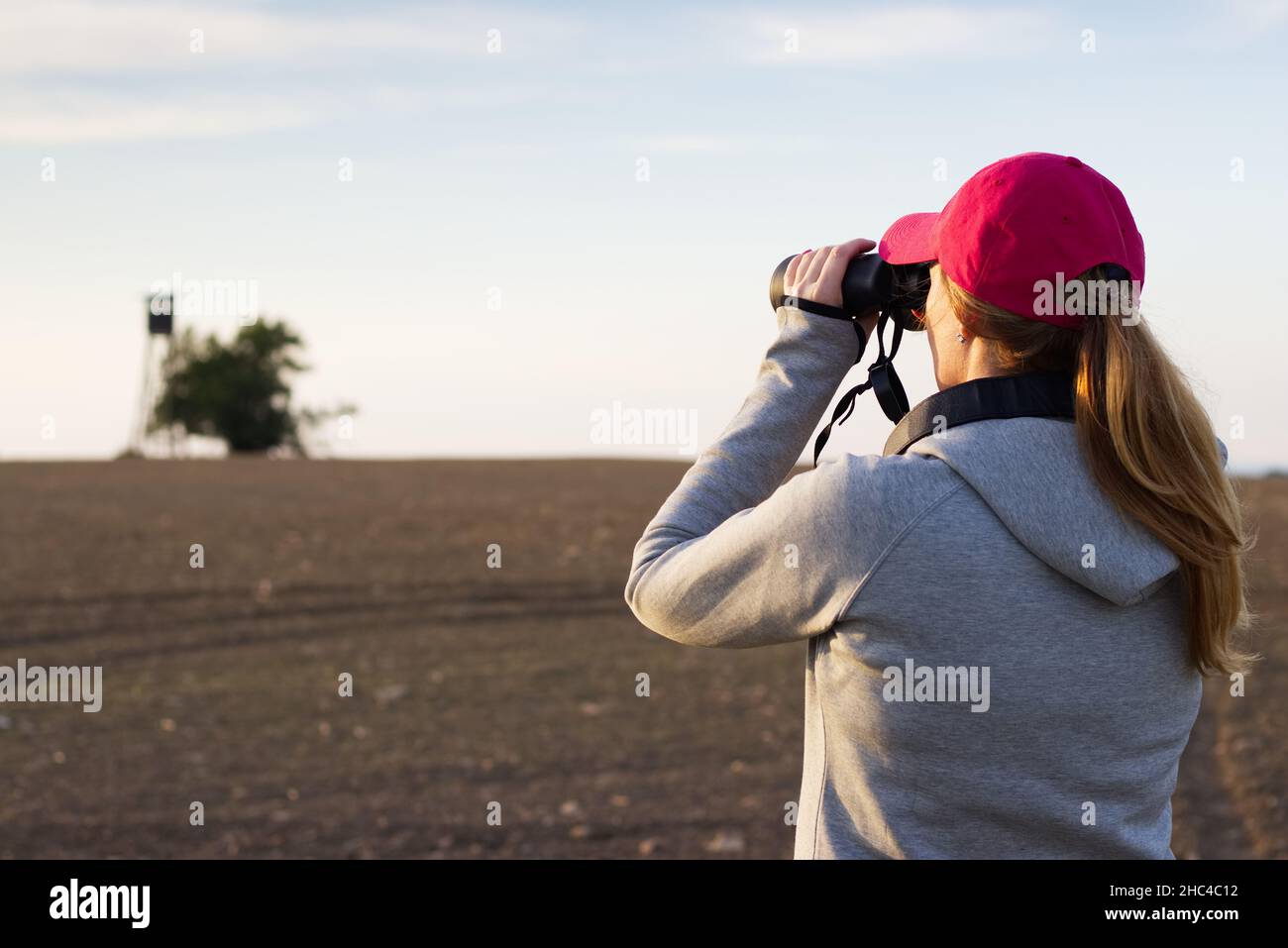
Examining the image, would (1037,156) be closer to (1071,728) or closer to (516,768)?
(1071,728)

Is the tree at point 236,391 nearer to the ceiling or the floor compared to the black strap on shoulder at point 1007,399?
nearer to the ceiling

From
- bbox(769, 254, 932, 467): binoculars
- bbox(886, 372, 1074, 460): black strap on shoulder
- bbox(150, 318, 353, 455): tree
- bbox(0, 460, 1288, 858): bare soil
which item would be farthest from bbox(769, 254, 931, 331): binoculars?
bbox(150, 318, 353, 455): tree

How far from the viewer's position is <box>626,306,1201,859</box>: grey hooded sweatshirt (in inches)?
50.7

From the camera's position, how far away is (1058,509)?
129 centimetres

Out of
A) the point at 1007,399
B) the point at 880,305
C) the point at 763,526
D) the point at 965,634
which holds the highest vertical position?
the point at 880,305

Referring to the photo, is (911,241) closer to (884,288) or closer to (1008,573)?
(884,288)

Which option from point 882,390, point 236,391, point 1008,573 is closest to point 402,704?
point 882,390

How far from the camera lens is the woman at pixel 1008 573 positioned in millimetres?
1290

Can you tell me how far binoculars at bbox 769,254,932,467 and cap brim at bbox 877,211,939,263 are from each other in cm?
2

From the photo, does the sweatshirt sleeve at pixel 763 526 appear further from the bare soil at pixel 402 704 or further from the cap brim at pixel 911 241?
the bare soil at pixel 402 704

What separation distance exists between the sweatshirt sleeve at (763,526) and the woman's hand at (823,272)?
29 millimetres

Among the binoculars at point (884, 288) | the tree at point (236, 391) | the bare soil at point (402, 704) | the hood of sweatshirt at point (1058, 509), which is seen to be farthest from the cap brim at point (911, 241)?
the tree at point (236, 391)

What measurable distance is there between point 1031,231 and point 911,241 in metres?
0.19
